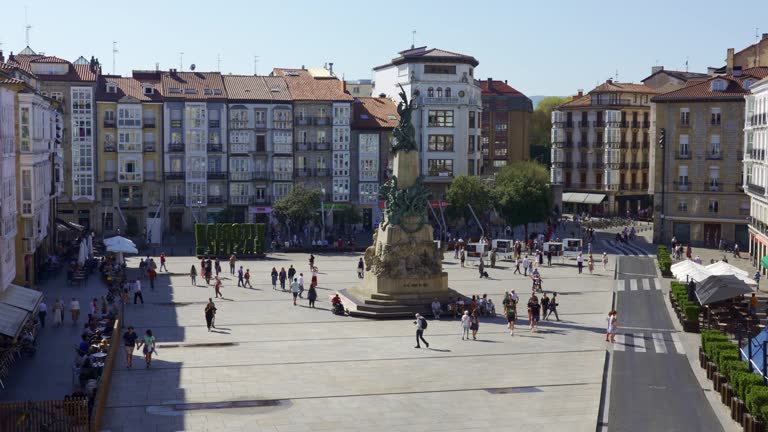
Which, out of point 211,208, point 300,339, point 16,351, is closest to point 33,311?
point 16,351

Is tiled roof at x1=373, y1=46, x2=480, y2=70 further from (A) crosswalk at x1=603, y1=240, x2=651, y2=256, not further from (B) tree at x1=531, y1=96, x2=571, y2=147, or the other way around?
(B) tree at x1=531, y1=96, x2=571, y2=147

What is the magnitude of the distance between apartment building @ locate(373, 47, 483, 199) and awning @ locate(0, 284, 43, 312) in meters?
56.4

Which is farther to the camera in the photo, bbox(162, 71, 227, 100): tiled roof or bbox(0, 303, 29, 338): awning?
bbox(162, 71, 227, 100): tiled roof

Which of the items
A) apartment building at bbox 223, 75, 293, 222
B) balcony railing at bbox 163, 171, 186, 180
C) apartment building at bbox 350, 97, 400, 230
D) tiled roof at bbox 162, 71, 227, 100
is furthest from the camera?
apartment building at bbox 350, 97, 400, 230

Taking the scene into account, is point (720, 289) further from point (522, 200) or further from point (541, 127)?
point (541, 127)

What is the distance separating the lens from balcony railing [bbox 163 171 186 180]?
89.4m

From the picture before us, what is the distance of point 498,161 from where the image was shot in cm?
13112

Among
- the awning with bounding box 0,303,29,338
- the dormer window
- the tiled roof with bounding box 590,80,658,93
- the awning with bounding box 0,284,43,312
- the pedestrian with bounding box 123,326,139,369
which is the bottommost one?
the pedestrian with bounding box 123,326,139,369

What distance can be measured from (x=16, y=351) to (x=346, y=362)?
1059 centimetres

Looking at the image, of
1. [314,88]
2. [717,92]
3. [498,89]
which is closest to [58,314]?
[314,88]

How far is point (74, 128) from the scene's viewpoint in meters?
86.4

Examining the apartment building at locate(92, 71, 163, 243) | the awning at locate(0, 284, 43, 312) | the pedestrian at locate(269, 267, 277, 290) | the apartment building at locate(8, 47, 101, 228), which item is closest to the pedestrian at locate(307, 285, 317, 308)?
the pedestrian at locate(269, 267, 277, 290)

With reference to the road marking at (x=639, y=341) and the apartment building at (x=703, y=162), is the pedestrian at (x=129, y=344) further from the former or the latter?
the apartment building at (x=703, y=162)

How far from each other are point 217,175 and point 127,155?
24.3ft
